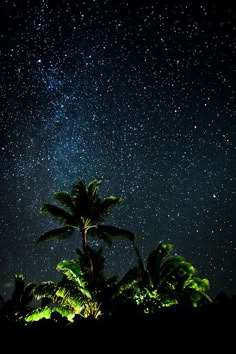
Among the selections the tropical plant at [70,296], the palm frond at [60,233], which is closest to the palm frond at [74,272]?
the tropical plant at [70,296]

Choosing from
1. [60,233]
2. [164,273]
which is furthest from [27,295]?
[164,273]

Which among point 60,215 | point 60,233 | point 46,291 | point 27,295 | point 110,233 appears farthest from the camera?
point 27,295

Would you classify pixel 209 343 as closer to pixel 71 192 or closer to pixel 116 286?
pixel 116 286

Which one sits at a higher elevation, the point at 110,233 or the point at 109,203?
the point at 109,203

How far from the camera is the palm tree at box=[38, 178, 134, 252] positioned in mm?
16359

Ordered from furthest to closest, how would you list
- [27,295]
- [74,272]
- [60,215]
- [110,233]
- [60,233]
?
[27,295], [110,233], [60,233], [60,215], [74,272]

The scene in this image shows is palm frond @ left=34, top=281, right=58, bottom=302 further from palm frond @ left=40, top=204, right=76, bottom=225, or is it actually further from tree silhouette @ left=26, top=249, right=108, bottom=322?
palm frond @ left=40, top=204, right=76, bottom=225

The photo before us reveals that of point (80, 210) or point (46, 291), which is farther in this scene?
point (80, 210)

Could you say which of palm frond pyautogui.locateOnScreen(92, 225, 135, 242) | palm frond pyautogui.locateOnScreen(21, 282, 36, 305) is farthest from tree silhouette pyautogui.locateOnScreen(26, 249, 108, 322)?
palm frond pyautogui.locateOnScreen(21, 282, 36, 305)

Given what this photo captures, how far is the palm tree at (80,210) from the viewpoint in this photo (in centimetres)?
1636

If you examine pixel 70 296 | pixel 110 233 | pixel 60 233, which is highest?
pixel 60 233

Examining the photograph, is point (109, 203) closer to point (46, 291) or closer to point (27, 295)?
point (46, 291)

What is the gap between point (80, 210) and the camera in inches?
642

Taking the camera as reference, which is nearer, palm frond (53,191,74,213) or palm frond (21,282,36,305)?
palm frond (53,191,74,213)
